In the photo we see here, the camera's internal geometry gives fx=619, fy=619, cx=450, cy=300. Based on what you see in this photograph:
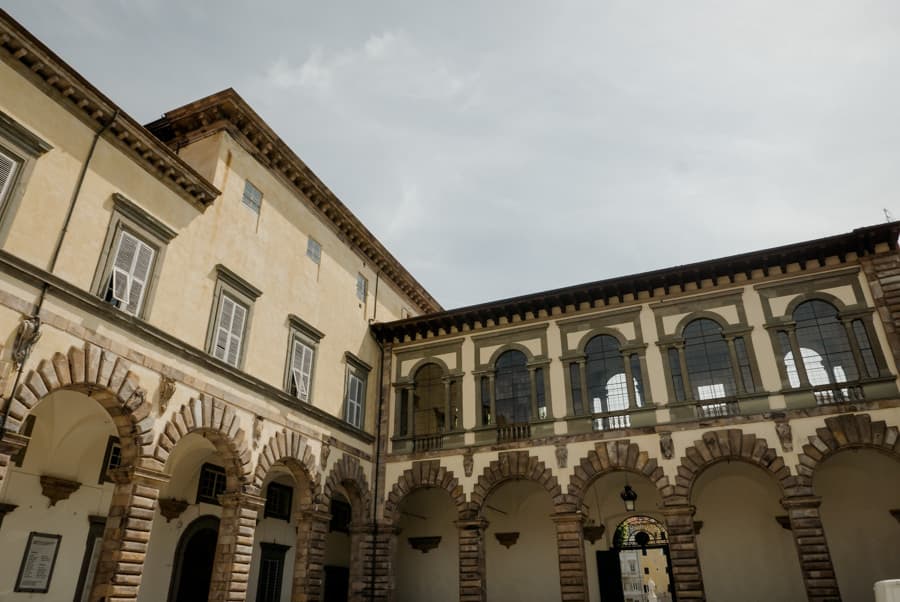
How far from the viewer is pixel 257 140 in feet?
57.5

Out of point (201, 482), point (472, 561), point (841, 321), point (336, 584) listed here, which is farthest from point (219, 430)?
point (841, 321)

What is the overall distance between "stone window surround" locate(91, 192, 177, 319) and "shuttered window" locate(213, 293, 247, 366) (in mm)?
1964

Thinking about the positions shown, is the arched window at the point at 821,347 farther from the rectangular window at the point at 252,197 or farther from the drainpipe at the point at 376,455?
the rectangular window at the point at 252,197

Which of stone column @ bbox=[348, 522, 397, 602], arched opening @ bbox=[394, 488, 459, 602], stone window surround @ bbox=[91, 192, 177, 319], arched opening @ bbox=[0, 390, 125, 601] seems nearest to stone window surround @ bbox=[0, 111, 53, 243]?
stone window surround @ bbox=[91, 192, 177, 319]

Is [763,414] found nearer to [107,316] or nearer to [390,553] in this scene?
[390,553]

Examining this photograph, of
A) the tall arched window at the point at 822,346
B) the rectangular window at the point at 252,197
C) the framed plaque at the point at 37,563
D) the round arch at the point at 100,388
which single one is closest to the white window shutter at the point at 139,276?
the round arch at the point at 100,388

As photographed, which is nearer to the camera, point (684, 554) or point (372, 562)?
point (684, 554)

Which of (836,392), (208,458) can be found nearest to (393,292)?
(208,458)

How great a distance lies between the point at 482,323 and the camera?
21.2 metres

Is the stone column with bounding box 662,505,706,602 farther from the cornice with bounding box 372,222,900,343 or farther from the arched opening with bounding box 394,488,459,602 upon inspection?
the arched opening with bounding box 394,488,459,602

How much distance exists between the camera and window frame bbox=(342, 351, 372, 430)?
65.2 feet

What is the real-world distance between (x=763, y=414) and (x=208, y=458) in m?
15.4

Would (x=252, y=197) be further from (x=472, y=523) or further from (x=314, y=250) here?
(x=472, y=523)

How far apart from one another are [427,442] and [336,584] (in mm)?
6393
